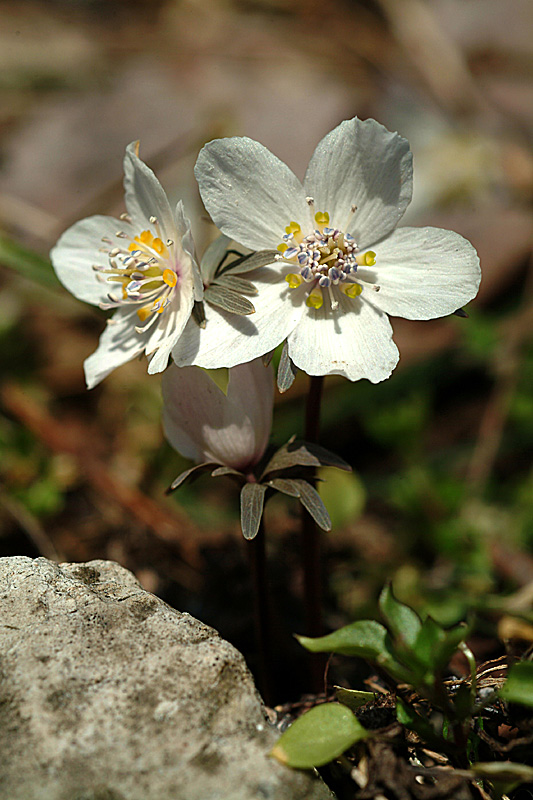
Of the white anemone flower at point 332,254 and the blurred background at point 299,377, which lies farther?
the blurred background at point 299,377

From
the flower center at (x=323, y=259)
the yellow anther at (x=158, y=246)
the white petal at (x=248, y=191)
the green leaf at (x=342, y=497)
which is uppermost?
the white petal at (x=248, y=191)

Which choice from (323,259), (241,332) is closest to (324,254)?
(323,259)

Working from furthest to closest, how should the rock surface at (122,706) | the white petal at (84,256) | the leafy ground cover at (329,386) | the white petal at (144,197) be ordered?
the leafy ground cover at (329,386) → the white petal at (84,256) → the white petal at (144,197) → the rock surface at (122,706)

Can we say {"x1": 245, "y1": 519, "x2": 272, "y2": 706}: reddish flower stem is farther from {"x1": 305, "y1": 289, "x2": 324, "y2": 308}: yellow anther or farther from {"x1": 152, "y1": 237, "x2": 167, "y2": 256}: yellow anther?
{"x1": 152, "y1": 237, "x2": 167, "y2": 256}: yellow anther

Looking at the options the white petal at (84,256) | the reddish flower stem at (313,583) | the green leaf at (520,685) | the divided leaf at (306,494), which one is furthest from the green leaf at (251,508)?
the white petal at (84,256)

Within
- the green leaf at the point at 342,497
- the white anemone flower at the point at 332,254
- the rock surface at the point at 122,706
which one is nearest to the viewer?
the rock surface at the point at 122,706

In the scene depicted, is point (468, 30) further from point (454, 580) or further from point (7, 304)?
point (454, 580)

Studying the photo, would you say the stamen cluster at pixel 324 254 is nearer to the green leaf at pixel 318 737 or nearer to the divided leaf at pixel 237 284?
the divided leaf at pixel 237 284
